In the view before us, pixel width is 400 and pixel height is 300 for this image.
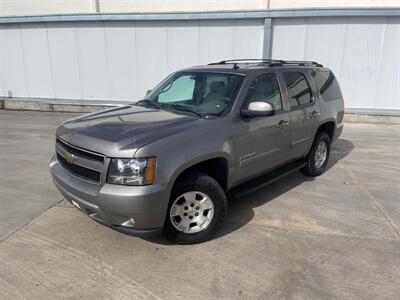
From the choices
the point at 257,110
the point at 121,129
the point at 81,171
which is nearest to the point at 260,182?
the point at 257,110

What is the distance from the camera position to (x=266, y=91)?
4.15m

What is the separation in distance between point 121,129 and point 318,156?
3.56 m

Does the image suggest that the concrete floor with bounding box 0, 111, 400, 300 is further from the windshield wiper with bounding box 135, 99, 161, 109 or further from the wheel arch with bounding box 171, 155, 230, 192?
the windshield wiper with bounding box 135, 99, 161, 109

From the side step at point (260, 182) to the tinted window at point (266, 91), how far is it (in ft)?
2.92

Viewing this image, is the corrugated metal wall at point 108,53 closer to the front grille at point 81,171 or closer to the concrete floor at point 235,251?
the concrete floor at point 235,251

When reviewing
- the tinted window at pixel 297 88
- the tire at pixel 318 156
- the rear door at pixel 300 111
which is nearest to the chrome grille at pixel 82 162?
the rear door at pixel 300 111

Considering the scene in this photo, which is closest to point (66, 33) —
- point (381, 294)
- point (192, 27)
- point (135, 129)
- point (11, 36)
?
point (11, 36)

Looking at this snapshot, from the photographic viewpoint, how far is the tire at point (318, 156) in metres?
5.22

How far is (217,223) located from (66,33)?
35.3 feet

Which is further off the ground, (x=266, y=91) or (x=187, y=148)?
(x=266, y=91)

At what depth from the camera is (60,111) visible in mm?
12258

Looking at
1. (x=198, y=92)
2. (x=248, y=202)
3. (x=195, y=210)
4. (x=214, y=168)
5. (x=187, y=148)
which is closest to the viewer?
(x=187, y=148)

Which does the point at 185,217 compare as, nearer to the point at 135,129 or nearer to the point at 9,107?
the point at 135,129

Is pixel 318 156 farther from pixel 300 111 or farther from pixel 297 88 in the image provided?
pixel 297 88
